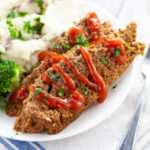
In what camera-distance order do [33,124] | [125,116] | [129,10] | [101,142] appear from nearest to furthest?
[33,124] < [101,142] < [125,116] < [129,10]

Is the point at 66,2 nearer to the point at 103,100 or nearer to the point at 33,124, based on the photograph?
the point at 103,100

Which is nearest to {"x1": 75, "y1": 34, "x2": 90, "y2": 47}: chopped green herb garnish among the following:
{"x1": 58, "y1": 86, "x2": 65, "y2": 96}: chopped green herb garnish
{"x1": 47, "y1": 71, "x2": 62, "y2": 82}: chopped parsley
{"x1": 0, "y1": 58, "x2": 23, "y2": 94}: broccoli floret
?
{"x1": 47, "y1": 71, "x2": 62, "y2": 82}: chopped parsley

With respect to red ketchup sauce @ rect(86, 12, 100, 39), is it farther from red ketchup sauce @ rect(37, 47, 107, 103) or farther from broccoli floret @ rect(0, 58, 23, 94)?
broccoli floret @ rect(0, 58, 23, 94)

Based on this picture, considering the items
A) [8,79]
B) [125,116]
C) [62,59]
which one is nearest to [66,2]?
[62,59]

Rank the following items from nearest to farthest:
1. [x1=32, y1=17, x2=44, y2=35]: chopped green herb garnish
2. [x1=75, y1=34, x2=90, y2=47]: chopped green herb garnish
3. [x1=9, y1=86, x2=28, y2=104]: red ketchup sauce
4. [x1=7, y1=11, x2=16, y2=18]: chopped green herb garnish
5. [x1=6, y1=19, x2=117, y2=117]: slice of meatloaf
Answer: [x1=6, y1=19, x2=117, y2=117]: slice of meatloaf < [x1=9, y1=86, x2=28, y2=104]: red ketchup sauce < [x1=75, y1=34, x2=90, y2=47]: chopped green herb garnish < [x1=32, y1=17, x2=44, y2=35]: chopped green herb garnish < [x1=7, y1=11, x2=16, y2=18]: chopped green herb garnish

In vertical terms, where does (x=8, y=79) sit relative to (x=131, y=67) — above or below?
below

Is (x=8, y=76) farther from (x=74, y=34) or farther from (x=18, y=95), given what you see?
(x=74, y=34)

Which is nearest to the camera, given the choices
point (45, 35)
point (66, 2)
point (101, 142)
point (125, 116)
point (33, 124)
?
point (33, 124)
